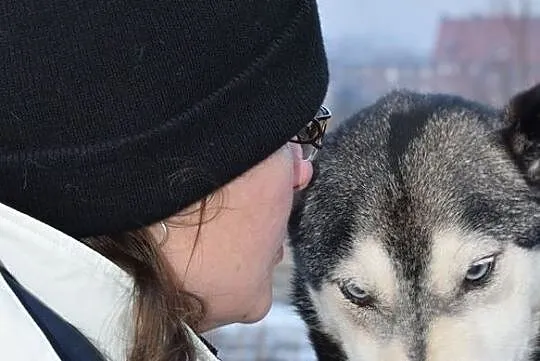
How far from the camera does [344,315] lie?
1715mm

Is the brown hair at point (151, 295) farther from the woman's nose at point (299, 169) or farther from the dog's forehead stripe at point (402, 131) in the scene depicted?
the dog's forehead stripe at point (402, 131)

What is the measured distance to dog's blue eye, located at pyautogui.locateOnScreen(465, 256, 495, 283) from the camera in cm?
161

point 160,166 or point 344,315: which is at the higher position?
point 344,315

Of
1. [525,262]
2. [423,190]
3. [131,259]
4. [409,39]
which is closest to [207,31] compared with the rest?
[131,259]

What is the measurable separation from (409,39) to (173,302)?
149 inches

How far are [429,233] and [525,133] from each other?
31 centimetres

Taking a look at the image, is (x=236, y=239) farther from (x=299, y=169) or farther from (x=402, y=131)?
(x=402, y=131)

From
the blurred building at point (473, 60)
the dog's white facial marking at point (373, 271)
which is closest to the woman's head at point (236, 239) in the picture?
the dog's white facial marking at point (373, 271)

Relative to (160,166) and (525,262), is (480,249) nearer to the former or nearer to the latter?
(525,262)

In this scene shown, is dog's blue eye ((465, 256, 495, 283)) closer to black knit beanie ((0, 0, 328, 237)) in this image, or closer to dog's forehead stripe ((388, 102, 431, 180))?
dog's forehead stripe ((388, 102, 431, 180))

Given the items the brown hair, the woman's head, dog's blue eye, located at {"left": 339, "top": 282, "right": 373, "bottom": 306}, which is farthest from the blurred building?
the brown hair

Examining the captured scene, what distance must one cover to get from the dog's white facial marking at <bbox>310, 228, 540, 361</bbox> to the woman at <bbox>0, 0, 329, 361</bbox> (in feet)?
1.77

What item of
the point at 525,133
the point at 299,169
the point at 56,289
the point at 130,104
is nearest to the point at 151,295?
the point at 56,289

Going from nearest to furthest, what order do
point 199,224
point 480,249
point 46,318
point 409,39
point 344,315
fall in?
point 46,318, point 199,224, point 480,249, point 344,315, point 409,39
